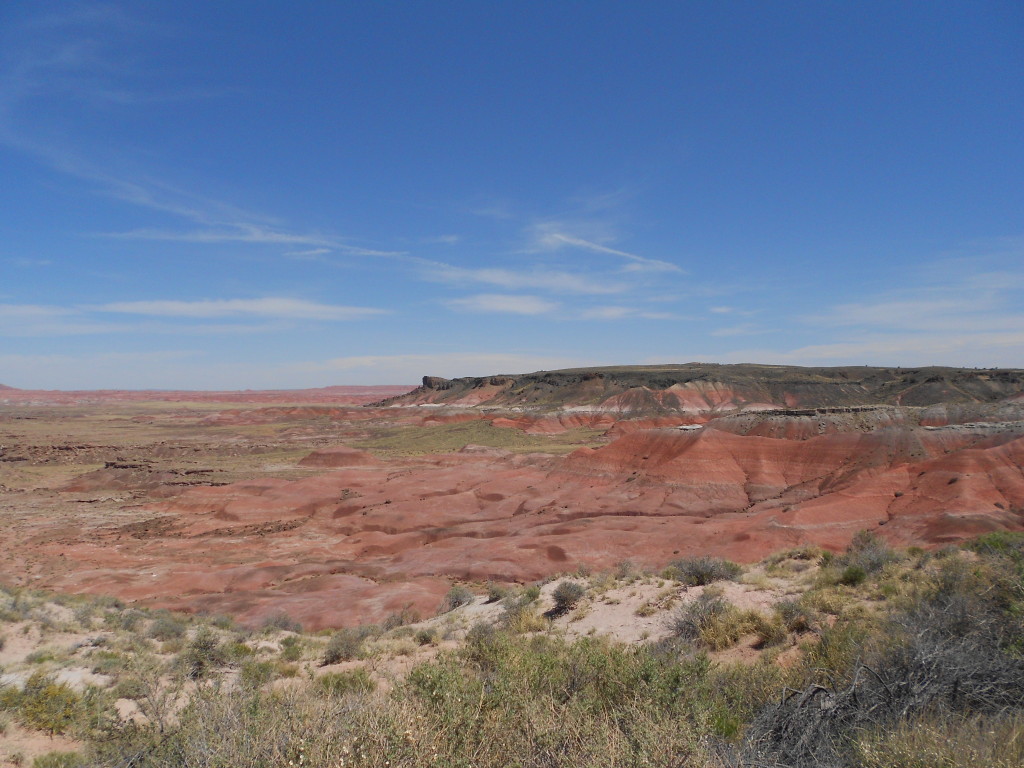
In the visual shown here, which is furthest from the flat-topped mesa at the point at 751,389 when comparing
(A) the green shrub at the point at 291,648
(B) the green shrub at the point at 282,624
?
(A) the green shrub at the point at 291,648

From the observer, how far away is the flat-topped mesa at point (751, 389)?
76375mm

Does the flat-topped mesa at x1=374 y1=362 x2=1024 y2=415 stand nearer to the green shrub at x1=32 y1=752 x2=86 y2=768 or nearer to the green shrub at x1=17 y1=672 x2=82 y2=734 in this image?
the green shrub at x1=17 y1=672 x2=82 y2=734

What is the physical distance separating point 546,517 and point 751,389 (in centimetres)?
7124

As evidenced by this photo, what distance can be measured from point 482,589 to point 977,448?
100 feet

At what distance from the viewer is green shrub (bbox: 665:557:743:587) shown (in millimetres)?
13109

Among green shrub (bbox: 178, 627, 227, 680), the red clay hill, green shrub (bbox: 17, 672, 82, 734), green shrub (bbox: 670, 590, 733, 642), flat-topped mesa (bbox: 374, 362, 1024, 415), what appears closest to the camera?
→ green shrub (bbox: 17, 672, 82, 734)

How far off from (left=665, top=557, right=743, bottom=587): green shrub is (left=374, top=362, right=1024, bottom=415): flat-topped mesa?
71314mm

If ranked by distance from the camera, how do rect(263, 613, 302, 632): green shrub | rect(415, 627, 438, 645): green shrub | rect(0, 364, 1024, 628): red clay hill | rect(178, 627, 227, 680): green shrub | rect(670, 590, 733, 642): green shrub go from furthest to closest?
rect(0, 364, 1024, 628): red clay hill → rect(263, 613, 302, 632): green shrub → rect(415, 627, 438, 645): green shrub → rect(178, 627, 227, 680): green shrub → rect(670, 590, 733, 642): green shrub

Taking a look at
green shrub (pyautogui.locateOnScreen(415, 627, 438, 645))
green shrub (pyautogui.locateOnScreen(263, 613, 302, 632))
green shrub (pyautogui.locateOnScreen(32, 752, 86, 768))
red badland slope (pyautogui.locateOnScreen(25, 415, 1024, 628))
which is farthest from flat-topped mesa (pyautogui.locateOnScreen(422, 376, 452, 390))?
green shrub (pyautogui.locateOnScreen(32, 752, 86, 768))

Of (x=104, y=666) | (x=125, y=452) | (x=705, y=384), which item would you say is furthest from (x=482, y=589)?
(x=705, y=384)

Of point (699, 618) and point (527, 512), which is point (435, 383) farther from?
point (699, 618)

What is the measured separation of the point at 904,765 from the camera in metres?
3.41

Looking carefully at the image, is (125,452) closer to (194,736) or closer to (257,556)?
(257,556)

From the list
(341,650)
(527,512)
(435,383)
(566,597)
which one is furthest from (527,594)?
(435,383)
